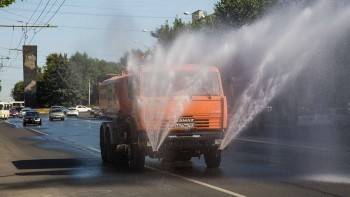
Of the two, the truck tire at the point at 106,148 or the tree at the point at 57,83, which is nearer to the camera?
the truck tire at the point at 106,148

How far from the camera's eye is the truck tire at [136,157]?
1521cm

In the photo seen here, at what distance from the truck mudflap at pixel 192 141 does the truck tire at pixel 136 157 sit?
82 centimetres

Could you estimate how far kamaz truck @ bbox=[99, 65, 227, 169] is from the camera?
14.5 metres

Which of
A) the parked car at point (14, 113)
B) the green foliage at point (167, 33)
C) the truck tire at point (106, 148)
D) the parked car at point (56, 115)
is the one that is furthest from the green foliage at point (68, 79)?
the truck tire at point (106, 148)

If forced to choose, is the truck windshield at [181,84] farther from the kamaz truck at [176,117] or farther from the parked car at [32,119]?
the parked car at [32,119]

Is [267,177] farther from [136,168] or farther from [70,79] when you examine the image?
[70,79]

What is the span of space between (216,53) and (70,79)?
117268mm

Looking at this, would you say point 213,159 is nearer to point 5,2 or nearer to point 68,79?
point 5,2

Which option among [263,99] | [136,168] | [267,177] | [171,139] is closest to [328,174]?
[267,177]

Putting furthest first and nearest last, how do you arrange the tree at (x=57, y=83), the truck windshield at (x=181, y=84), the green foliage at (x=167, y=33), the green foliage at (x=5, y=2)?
the tree at (x=57, y=83), the green foliage at (x=167, y=33), the green foliage at (x=5, y=2), the truck windshield at (x=181, y=84)

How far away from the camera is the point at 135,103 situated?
14.8 metres

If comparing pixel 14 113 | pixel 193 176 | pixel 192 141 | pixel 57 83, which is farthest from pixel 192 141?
pixel 57 83

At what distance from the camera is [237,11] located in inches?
1671

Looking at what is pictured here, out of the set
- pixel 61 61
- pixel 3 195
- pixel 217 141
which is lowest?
pixel 3 195
